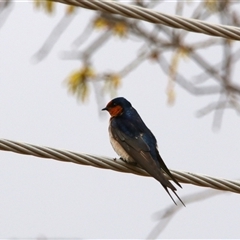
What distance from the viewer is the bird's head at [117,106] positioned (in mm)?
5348

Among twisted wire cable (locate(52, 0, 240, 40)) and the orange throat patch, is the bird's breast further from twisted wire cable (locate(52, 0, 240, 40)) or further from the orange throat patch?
twisted wire cable (locate(52, 0, 240, 40))

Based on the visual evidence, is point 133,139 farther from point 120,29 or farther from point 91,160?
point 120,29

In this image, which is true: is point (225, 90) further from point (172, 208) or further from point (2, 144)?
point (2, 144)

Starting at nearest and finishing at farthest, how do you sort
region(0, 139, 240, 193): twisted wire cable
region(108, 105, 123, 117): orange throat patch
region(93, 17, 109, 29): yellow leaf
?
region(0, 139, 240, 193): twisted wire cable
region(108, 105, 123, 117): orange throat patch
region(93, 17, 109, 29): yellow leaf

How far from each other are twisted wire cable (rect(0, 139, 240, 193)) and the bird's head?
144 centimetres

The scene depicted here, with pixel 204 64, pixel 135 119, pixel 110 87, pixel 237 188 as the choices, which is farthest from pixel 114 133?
pixel 204 64

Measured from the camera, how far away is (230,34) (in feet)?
13.4

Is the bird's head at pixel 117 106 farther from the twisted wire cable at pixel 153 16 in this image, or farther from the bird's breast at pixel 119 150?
the twisted wire cable at pixel 153 16

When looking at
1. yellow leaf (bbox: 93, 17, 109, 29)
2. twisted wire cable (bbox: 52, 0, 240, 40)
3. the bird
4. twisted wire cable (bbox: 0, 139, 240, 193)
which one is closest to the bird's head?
the bird

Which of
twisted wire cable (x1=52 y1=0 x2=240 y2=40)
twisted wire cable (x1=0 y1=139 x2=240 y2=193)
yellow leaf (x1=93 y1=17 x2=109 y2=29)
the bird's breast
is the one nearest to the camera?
twisted wire cable (x1=0 y1=139 x2=240 y2=193)

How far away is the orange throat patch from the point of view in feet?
17.4

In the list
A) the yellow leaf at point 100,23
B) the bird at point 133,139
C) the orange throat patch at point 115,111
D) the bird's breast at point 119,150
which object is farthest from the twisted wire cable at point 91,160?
the yellow leaf at point 100,23

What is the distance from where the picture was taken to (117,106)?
5.41 meters

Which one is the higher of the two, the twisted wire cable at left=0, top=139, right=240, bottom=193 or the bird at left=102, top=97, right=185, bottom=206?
the bird at left=102, top=97, right=185, bottom=206
